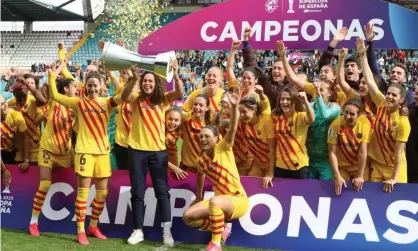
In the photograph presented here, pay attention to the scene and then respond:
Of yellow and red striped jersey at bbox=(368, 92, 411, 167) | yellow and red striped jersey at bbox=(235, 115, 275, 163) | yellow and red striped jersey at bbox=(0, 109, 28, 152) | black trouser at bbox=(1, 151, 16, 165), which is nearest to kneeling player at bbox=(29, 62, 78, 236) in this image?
yellow and red striped jersey at bbox=(0, 109, 28, 152)

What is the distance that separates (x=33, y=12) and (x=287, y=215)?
3924cm

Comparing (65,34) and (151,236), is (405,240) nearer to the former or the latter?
(151,236)

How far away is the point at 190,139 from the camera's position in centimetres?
616

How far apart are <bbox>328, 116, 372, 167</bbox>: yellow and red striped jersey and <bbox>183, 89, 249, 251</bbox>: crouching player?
111cm

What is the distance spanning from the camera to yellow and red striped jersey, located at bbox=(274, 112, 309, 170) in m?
5.76

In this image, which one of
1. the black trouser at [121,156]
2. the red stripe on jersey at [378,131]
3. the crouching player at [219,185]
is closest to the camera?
the crouching player at [219,185]

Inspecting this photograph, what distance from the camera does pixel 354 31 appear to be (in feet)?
22.6

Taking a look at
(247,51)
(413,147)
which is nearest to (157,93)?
(247,51)

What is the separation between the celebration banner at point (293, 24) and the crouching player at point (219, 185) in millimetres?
2298

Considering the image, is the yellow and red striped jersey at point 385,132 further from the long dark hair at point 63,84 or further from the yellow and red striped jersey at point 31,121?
the yellow and red striped jersey at point 31,121

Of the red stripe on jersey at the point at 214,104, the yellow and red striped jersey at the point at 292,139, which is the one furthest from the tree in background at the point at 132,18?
the yellow and red striped jersey at the point at 292,139

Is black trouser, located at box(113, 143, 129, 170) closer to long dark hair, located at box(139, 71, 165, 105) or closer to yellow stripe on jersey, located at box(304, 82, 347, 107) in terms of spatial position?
long dark hair, located at box(139, 71, 165, 105)

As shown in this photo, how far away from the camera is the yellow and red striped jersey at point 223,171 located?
5324 millimetres

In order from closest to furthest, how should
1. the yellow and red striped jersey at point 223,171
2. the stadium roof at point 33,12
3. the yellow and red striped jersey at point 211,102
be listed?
the yellow and red striped jersey at point 223,171
the yellow and red striped jersey at point 211,102
the stadium roof at point 33,12
